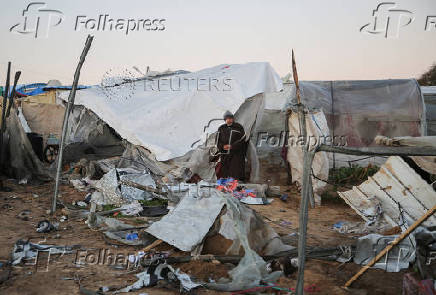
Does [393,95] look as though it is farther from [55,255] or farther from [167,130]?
[55,255]

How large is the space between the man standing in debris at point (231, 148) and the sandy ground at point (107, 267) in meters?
1.43

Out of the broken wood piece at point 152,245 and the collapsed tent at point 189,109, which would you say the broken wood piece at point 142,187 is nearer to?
the collapsed tent at point 189,109

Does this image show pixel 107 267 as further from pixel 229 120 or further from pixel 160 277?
pixel 229 120

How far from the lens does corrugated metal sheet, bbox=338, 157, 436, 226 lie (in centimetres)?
486

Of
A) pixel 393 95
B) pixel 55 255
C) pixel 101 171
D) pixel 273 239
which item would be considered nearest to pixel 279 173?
pixel 393 95

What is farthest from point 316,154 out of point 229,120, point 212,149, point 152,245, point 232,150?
point 152,245

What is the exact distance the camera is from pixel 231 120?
7445 mm

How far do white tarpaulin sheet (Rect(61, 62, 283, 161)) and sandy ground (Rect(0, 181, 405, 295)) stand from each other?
2.22 meters

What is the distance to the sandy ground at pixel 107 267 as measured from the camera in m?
3.12

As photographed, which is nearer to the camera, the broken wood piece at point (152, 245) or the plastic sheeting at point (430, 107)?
the broken wood piece at point (152, 245)

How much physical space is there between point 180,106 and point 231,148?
1.46 m

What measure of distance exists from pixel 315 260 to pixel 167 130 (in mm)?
4840

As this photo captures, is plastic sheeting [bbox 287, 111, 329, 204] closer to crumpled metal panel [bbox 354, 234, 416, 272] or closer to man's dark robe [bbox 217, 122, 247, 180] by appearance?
man's dark robe [bbox 217, 122, 247, 180]

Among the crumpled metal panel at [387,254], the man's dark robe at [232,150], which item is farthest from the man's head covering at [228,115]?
the crumpled metal panel at [387,254]
